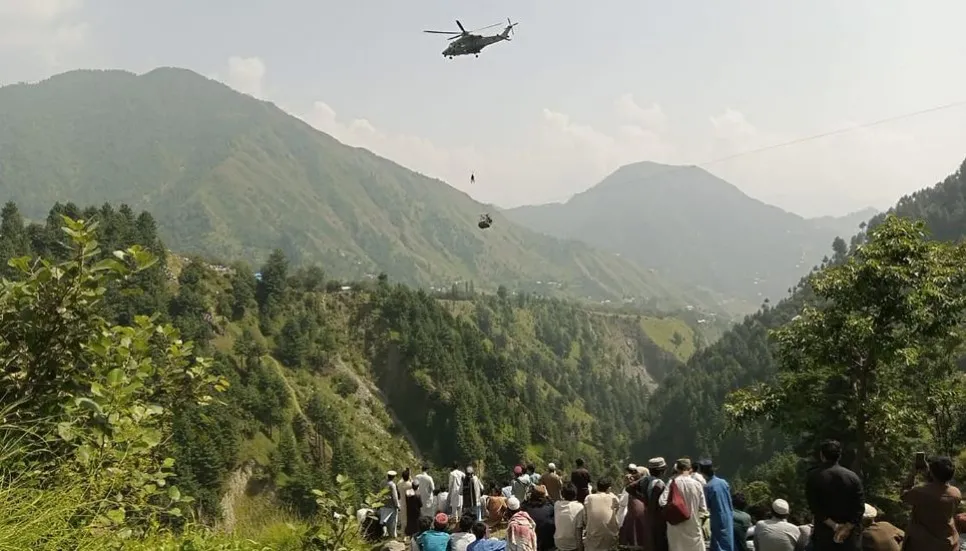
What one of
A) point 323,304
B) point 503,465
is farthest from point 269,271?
point 503,465

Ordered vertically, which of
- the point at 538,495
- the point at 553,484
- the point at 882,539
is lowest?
the point at 553,484

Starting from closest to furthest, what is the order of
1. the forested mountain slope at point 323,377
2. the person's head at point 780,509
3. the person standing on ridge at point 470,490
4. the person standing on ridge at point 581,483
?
the person's head at point 780,509 → the person standing on ridge at point 581,483 → the person standing on ridge at point 470,490 → the forested mountain slope at point 323,377

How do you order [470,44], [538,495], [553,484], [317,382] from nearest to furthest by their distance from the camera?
[538,495] → [553,484] → [470,44] → [317,382]

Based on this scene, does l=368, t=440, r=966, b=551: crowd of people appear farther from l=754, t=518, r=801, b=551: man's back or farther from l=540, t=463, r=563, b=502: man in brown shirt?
l=540, t=463, r=563, b=502: man in brown shirt

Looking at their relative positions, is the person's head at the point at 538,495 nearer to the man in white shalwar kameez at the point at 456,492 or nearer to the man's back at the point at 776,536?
the man's back at the point at 776,536

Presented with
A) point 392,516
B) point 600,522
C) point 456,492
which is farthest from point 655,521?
point 392,516

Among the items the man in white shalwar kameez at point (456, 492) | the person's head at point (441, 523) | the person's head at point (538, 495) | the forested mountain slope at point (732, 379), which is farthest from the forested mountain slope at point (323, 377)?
the person's head at point (441, 523)

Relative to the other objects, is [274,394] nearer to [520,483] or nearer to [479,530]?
[520,483]
